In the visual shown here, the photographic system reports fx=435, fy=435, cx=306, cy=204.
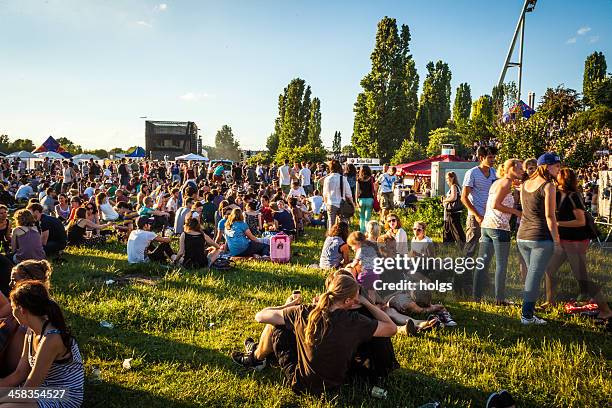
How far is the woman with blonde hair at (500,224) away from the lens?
555cm

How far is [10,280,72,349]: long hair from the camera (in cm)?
301

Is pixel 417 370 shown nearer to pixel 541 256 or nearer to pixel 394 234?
pixel 541 256

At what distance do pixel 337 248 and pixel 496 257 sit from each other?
2.68 meters

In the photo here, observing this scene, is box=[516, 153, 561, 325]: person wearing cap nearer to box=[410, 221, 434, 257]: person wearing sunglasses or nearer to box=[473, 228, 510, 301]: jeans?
box=[473, 228, 510, 301]: jeans

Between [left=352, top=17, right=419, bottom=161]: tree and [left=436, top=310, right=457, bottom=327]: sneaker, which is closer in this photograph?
[left=436, top=310, right=457, bottom=327]: sneaker

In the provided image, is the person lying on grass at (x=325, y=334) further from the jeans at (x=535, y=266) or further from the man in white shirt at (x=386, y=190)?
the man in white shirt at (x=386, y=190)

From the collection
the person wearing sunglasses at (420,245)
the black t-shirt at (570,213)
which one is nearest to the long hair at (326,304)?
the person wearing sunglasses at (420,245)

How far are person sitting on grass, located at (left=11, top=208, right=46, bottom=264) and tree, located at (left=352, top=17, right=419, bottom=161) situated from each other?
1573 inches

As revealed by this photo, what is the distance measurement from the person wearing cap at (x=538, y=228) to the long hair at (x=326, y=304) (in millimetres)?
2821

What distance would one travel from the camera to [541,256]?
5.14 m

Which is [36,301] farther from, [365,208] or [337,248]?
[365,208]

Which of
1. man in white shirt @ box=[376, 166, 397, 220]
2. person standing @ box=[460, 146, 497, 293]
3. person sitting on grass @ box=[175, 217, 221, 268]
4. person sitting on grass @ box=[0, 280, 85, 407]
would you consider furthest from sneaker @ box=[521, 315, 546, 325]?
man in white shirt @ box=[376, 166, 397, 220]

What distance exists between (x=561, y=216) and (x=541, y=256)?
2.97 ft

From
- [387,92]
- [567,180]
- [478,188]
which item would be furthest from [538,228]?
[387,92]
